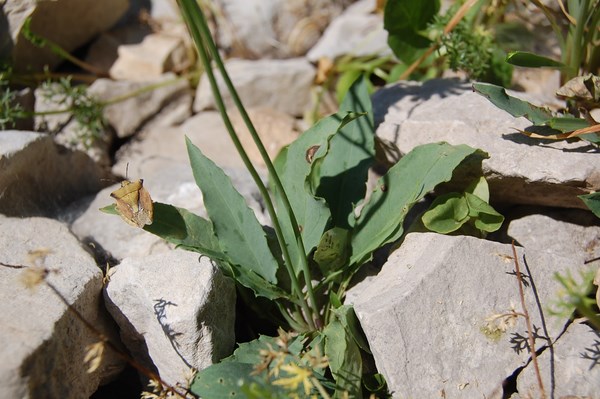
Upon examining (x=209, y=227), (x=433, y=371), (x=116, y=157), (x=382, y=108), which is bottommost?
(x=116, y=157)

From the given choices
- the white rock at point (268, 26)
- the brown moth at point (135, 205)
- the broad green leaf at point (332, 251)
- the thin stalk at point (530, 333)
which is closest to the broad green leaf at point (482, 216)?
the thin stalk at point (530, 333)

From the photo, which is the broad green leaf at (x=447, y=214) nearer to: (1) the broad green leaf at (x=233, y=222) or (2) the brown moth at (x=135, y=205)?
(1) the broad green leaf at (x=233, y=222)

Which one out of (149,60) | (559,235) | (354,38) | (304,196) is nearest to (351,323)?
(304,196)

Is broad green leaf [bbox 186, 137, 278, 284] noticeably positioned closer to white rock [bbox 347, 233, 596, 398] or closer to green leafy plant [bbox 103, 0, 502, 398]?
green leafy plant [bbox 103, 0, 502, 398]

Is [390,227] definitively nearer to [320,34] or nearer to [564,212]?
[564,212]

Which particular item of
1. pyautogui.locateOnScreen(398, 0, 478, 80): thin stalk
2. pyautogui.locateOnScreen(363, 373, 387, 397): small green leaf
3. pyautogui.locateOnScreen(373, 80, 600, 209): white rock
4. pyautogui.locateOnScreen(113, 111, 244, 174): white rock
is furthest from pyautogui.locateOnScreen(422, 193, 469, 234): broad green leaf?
pyautogui.locateOnScreen(113, 111, 244, 174): white rock

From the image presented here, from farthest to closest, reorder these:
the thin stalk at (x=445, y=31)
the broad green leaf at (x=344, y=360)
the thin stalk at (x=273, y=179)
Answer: the thin stalk at (x=445, y=31)
the broad green leaf at (x=344, y=360)
the thin stalk at (x=273, y=179)

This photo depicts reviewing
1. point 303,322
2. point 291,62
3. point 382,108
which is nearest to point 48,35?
point 291,62
